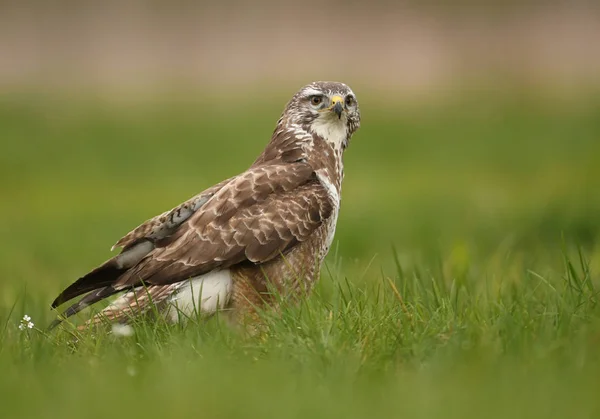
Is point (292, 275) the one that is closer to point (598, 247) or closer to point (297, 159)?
point (297, 159)

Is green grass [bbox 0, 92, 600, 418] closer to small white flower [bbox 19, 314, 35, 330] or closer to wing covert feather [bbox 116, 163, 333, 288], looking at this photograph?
small white flower [bbox 19, 314, 35, 330]

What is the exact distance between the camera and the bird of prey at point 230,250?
17.6 ft

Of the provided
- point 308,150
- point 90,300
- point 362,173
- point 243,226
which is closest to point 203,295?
point 243,226

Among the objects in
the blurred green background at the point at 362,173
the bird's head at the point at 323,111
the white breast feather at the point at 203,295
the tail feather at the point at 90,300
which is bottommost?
the blurred green background at the point at 362,173

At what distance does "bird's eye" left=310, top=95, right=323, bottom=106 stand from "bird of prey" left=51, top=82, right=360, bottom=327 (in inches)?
7.1

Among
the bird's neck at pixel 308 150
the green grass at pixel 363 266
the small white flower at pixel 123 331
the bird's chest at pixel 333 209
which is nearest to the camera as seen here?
the green grass at pixel 363 266

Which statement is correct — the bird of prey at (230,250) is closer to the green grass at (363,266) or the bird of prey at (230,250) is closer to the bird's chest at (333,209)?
the bird's chest at (333,209)

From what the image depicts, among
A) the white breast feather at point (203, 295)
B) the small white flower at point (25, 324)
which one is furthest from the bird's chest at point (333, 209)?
the small white flower at point (25, 324)

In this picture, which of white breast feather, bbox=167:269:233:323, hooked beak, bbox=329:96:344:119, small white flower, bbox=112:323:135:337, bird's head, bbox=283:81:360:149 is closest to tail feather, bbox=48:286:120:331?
white breast feather, bbox=167:269:233:323

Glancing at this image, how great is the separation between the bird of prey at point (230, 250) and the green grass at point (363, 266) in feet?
0.93

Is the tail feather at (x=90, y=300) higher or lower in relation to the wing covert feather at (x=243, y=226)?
lower

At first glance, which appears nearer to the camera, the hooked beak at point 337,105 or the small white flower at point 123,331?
the small white flower at point 123,331

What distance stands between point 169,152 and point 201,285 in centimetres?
1127

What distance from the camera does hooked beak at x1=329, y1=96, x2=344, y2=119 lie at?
588 cm
